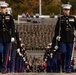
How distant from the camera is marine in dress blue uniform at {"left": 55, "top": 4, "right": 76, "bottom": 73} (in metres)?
12.1

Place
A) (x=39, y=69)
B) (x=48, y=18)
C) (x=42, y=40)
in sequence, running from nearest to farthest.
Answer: (x=39, y=69) < (x=42, y=40) < (x=48, y=18)

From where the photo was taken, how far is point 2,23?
1184cm

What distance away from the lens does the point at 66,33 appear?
12.2m

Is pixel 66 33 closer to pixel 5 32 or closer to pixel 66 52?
pixel 66 52

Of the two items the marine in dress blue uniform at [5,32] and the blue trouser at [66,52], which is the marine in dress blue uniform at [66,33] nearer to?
the blue trouser at [66,52]

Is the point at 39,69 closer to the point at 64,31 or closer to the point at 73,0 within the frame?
the point at 64,31

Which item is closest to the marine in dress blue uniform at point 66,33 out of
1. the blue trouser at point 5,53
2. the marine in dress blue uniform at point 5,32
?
the marine in dress blue uniform at point 5,32

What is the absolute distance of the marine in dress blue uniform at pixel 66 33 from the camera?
12.1 meters

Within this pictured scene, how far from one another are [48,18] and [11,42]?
1880cm

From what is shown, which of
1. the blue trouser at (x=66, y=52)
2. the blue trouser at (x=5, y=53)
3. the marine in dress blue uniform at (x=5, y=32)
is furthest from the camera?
the blue trouser at (x=66, y=52)

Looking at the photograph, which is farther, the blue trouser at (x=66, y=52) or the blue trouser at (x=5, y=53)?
the blue trouser at (x=66, y=52)

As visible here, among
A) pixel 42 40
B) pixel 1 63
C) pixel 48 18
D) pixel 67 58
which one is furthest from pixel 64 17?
pixel 48 18

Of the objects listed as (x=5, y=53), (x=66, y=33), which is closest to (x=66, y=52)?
(x=66, y=33)

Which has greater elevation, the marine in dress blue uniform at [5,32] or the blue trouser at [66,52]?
the marine in dress blue uniform at [5,32]
